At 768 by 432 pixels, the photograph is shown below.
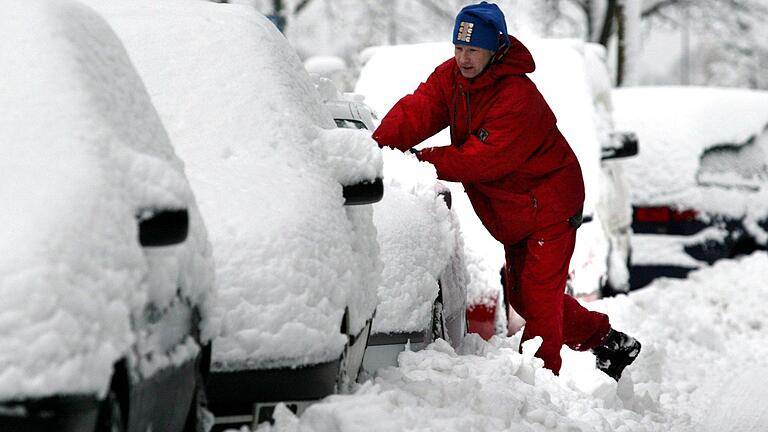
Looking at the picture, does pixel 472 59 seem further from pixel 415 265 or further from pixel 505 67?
pixel 415 265

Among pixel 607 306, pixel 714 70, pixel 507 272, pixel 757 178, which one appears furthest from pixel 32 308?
pixel 714 70

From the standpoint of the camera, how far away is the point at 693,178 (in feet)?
33.9

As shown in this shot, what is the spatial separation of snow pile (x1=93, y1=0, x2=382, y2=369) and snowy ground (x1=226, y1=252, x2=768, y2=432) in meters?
0.26

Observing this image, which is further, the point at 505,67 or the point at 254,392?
the point at 505,67

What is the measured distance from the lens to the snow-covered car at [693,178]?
33.7 ft

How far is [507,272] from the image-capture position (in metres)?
6.13

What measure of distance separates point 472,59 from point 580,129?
2.63 m

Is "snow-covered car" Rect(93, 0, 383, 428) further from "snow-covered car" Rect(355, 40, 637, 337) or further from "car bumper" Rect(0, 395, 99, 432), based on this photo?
"snow-covered car" Rect(355, 40, 637, 337)

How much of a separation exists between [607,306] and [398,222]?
3.60 m

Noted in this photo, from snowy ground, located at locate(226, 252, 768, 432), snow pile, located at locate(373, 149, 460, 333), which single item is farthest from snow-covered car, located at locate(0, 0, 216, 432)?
snow pile, located at locate(373, 149, 460, 333)

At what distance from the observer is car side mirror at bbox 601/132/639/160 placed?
839cm

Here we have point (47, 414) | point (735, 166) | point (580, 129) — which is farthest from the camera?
point (735, 166)

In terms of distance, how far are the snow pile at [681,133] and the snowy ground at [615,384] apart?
0.75 meters

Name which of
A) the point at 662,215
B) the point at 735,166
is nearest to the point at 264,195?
the point at 662,215
